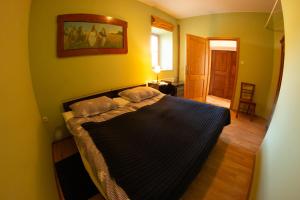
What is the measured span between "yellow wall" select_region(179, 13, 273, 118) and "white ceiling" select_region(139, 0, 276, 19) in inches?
7.8

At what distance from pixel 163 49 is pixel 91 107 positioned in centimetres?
328

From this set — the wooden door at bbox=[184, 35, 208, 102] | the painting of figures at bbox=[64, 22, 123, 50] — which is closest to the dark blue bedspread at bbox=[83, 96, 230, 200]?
the painting of figures at bbox=[64, 22, 123, 50]

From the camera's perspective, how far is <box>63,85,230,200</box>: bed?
1.10 m

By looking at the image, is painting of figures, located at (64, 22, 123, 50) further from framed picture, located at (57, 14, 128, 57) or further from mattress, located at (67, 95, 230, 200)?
mattress, located at (67, 95, 230, 200)

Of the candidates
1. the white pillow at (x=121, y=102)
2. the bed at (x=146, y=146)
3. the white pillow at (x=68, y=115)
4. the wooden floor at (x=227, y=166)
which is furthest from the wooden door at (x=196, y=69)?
the white pillow at (x=68, y=115)

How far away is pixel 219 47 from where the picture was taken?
5.36m

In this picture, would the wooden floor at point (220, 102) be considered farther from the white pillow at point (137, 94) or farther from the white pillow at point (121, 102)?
the white pillow at point (121, 102)

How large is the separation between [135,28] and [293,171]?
344 centimetres

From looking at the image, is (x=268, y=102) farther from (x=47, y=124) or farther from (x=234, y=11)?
(x=47, y=124)

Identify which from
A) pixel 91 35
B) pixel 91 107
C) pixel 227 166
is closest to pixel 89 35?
pixel 91 35

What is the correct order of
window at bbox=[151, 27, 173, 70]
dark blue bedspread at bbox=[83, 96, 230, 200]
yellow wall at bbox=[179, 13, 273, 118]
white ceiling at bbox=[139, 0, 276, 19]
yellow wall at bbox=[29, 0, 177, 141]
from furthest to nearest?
window at bbox=[151, 27, 173, 70] → yellow wall at bbox=[179, 13, 273, 118] → white ceiling at bbox=[139, 0, 276, 19] → yellow wall at bbox=[29, 0, 177, 141] → dark blue bedspread at bbox=[83, 96, 230, 200]

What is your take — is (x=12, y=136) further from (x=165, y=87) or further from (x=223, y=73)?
(x=223, y=73)

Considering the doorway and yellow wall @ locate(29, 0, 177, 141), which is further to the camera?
the doorway

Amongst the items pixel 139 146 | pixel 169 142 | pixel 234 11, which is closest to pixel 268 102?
Answer: pixel 234 11
